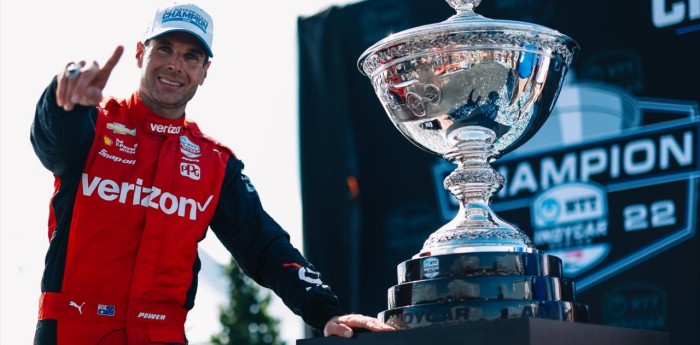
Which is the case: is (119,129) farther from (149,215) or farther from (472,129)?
(472,129)

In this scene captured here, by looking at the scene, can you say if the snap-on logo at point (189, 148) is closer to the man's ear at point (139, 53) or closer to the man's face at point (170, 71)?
the man's face at point (170, 71)

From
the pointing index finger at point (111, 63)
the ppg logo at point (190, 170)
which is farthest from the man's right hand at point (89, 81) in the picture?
the ppg logo at point (190, 170)

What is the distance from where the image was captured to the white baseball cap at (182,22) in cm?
228

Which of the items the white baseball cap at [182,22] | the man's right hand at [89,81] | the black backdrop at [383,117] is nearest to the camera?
the man's right hand at [89,81]

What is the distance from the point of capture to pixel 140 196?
226cm

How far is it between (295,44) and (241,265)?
2.19 m

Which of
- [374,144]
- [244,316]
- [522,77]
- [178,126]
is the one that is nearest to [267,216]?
[178,126]

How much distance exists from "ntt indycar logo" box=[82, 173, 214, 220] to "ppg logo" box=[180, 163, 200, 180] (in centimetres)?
6

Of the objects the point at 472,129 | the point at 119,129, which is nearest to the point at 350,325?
the point at 472,129

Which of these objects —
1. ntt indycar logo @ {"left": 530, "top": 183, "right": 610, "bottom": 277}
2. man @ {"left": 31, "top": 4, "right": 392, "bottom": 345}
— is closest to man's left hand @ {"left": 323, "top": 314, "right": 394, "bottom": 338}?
man @ {"left": 31, "top": 4, "right": 392, "bottom": 345}

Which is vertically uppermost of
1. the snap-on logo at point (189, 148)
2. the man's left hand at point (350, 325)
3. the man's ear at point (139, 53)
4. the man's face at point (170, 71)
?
the man's ear at point (139, 53)

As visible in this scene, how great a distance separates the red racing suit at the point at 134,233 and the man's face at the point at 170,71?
0.04 m

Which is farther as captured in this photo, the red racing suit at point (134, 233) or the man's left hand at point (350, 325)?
the red racing suit at point (134, 233)

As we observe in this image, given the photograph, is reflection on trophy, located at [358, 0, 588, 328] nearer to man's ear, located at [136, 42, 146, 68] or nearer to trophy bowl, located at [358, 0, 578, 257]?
trophy bowl, located at [358, 0, 578, 257]
